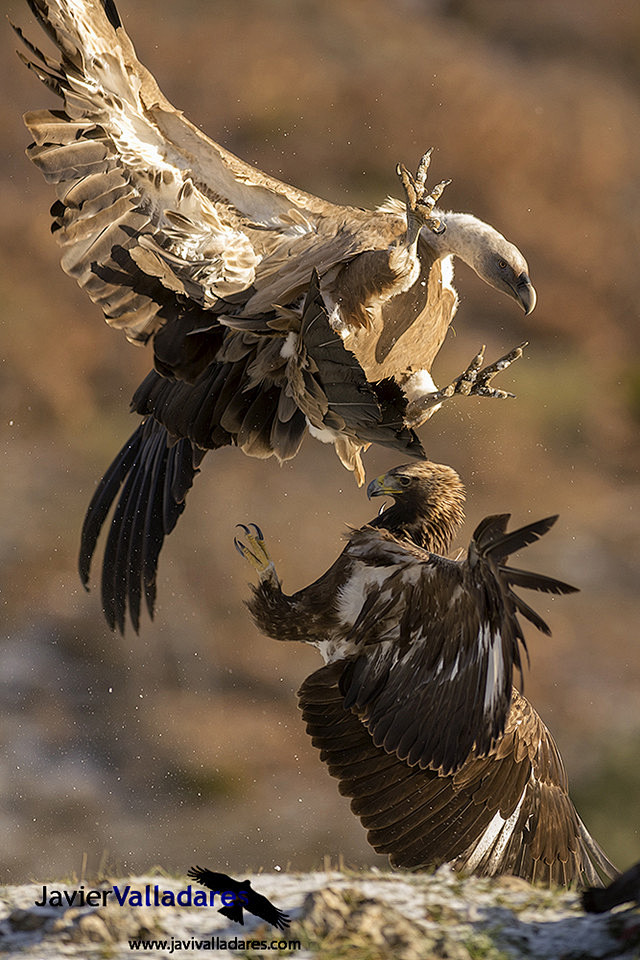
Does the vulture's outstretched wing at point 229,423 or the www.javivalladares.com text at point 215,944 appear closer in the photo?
the www.javivalladares.com text at point 215,944

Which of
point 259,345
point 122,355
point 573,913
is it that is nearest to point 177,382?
point 259,345

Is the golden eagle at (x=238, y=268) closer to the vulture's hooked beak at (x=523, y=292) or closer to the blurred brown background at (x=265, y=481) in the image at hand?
the vulture's hooked beak at (x=523, y=292)

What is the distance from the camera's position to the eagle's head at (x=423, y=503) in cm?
394

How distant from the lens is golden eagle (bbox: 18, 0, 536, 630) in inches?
149

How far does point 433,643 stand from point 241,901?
95 centimetres

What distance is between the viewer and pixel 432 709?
339cm

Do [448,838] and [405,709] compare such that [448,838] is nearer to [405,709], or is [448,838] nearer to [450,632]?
[405,709]

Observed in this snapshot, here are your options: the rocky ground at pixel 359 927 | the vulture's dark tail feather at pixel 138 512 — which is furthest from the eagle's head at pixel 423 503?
the rocky ground at pixel 359 927

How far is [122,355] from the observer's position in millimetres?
12383

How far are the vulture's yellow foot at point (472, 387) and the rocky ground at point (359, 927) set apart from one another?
1556 mm

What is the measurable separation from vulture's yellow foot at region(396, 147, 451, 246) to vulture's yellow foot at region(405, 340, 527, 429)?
46 cm

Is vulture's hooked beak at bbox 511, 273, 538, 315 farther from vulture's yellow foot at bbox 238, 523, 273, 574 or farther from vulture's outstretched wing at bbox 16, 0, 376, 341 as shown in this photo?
vulture's yellow foot at bbox 238, 523, 273, 574

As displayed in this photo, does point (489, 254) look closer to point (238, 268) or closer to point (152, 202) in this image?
point (238, 268)

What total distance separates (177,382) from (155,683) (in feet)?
24.1
